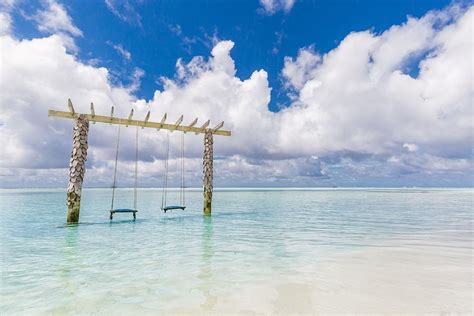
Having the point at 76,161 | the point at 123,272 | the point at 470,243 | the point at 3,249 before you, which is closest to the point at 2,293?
the point at 123,272

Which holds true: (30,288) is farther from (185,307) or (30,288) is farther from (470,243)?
(470,243)

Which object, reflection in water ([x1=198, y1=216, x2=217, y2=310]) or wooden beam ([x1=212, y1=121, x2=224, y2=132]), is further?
wooden beam ([x1=212, y1=121, x2=224, y2=132])

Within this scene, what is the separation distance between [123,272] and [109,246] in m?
4.50

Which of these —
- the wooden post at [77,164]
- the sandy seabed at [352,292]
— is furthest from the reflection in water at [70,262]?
the wooden post at [77,164]

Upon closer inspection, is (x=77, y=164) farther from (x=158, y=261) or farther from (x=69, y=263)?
(x=158, y=261)

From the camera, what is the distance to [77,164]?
18078mm

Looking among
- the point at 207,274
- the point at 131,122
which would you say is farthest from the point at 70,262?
A: the point at 131,122

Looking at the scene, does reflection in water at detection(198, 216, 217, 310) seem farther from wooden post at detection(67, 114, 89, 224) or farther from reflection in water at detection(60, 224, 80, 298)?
wooden post at detection(67, 114, 89, 224)

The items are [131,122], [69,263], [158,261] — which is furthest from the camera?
[131,122]

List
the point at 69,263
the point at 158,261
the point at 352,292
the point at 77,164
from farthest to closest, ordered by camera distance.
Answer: the point at 77,164 → the point at 158,261 → the point at 69,263 → the point at 352,292

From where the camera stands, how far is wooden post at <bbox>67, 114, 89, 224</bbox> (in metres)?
18.1

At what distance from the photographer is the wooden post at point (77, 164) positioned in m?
18.1

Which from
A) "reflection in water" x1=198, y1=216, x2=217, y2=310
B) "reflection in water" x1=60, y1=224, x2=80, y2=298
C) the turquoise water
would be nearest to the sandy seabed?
"reflection in water" x1=198, y1=216, x2=217, y2=310

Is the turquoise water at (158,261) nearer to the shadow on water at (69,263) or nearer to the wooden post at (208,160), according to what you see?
the shadow on water at (69,263)
